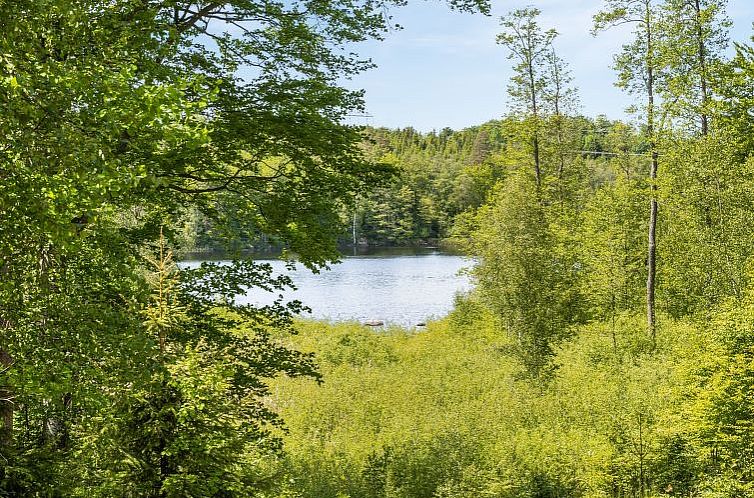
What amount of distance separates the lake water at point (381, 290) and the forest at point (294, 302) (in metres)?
6.96

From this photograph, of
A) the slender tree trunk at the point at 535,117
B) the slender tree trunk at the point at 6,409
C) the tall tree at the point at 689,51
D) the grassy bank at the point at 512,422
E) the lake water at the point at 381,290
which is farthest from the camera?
the lake water at the point at 381,290

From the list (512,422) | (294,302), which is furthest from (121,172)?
(512,422)

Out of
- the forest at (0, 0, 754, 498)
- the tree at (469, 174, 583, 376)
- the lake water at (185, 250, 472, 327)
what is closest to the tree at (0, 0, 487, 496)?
the forest at (0, 0, 754, 498)

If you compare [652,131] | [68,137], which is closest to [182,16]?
[68,137]

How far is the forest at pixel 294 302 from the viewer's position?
190 inches

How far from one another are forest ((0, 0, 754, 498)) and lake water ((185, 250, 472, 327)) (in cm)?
696

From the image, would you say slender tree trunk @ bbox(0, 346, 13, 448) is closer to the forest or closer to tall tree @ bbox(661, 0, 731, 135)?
the forest

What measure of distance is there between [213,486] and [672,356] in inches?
526

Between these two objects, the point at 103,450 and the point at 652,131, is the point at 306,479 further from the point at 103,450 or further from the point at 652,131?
the point at 652,131

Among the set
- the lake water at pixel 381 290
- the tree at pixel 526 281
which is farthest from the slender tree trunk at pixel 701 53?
the lake water at pixel 381 290

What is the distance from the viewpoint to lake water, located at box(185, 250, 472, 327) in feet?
107

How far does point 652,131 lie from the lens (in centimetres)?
1902

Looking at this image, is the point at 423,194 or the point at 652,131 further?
the point at 423,194

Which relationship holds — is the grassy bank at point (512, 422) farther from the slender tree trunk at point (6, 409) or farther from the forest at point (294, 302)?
the slender tree trunk at point (6, 409)
